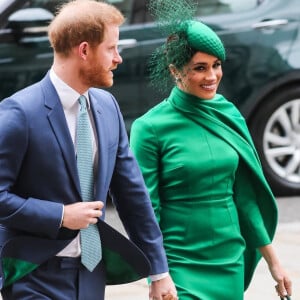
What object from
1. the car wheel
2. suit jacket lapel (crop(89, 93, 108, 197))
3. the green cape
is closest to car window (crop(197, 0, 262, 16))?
the car wheel

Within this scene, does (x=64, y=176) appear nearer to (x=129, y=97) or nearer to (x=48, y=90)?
(x=48, y=90)

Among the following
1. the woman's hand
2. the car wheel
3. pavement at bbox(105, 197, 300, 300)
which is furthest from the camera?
the car wheel

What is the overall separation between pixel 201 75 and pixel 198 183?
1.27 feet

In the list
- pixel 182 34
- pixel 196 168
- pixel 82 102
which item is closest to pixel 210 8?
pixel 182 34

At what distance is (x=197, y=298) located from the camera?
4.30m

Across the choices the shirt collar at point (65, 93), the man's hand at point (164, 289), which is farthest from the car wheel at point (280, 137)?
the shirt collar at point (65, 93)

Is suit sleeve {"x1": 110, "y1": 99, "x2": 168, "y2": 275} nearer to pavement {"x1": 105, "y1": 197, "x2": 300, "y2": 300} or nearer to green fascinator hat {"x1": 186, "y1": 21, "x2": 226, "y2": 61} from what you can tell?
green fascinator hat {"x1": 186, "y1": 21, "x2": 226, "y2": 61}

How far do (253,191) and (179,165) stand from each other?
1.18ft

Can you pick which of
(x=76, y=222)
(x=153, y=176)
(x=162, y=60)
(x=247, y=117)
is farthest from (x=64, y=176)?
(x=247, y=117)

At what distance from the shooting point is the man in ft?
11.5

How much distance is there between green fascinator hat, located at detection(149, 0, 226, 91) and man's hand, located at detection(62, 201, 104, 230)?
3.32 feet

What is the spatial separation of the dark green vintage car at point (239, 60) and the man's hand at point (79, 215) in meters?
5.03

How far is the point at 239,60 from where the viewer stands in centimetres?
893

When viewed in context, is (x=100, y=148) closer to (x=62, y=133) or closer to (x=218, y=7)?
(x=62, y=133)
